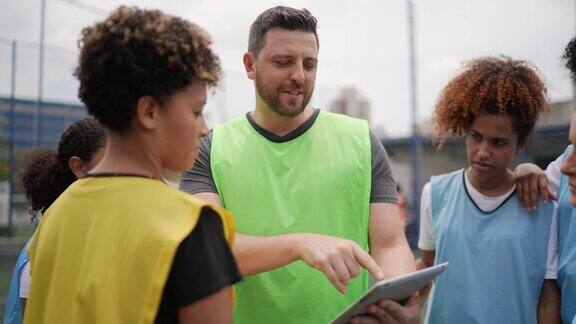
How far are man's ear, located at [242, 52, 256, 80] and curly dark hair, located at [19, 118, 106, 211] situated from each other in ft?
2.04

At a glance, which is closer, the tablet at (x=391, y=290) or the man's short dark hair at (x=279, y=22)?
the tablet at (x=391, y=290)

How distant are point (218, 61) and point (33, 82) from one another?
718 cm

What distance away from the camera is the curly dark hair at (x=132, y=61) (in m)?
1.18

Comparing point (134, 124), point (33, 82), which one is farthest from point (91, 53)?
point (33, 82)

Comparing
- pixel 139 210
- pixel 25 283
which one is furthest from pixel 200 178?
pixel 139 210

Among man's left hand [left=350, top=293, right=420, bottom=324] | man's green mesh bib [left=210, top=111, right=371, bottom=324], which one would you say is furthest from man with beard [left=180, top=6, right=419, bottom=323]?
man's left hand [left=350, top=293, right=420, bottom=324]

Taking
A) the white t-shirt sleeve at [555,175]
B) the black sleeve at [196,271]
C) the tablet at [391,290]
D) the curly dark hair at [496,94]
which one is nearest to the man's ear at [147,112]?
the black sleeve at [196,271]

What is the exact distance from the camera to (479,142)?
229cm

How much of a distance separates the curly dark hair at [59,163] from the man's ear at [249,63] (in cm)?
62

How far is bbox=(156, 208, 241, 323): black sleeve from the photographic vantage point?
1.10m

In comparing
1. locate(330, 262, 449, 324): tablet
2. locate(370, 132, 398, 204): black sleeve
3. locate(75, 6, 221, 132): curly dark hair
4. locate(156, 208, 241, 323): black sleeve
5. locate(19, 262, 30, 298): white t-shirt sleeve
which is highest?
locate(75, 6, 221, 132): curly dark hair

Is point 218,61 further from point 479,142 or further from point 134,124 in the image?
point 479,142

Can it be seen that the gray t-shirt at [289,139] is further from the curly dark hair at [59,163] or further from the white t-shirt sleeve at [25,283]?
the white t-shirt sleeve at [25,283]

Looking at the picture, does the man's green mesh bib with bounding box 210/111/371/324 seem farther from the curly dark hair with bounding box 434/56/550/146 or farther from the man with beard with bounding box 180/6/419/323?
the curly dark hair with bounding box 434/56/550/146
